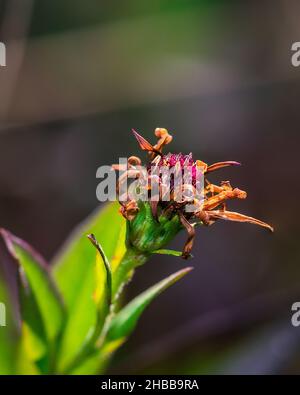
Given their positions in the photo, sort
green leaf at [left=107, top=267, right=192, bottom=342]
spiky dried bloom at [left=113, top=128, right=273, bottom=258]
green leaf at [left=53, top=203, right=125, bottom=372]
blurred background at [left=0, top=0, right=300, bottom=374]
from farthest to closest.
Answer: blurred background at [left=0, top=0, right=300, bottom=374] → green leaf at [left=53, top=203, right=125, bottom=372] → green leaf at [left=107, top=267, right=192, bottom=342] → spiky dried bloom at [left=113, top=128, right=273, bottom=258]

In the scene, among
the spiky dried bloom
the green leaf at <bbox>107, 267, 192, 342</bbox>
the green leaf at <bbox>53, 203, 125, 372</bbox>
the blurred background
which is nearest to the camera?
the spiky dried bloom

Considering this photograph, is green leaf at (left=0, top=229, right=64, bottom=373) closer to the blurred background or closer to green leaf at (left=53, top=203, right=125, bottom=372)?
green leaf at (left=53, top=203, right=125, bottom=372)

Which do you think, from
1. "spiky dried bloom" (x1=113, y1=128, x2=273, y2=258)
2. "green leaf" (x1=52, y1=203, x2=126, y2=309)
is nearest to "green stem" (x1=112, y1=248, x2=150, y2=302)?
"spiky dried bloom" (x1=113, y1=128, x2=273, y2=258)

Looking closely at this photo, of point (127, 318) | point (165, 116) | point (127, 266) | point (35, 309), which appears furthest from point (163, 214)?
point (165, 116)

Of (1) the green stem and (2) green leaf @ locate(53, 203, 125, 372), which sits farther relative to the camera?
(2) green leaf @ locate(53, 203, 125, 372)
